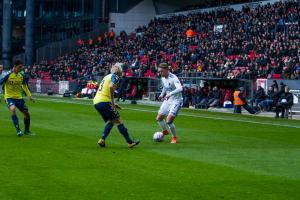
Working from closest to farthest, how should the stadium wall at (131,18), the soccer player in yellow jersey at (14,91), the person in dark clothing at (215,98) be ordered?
the soccer player in yellow jersey at (14,91)
the person in dark clothing at (215,98)
the stadium wall at (131,18)

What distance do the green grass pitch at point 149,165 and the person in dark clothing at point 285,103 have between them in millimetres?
9091

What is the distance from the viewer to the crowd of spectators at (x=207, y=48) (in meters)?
45.8

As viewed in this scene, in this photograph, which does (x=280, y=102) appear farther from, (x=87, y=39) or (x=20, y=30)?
(x=20, y=30)

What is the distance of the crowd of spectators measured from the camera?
45.8m

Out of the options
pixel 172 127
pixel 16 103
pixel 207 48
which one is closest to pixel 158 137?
pixel 172 127

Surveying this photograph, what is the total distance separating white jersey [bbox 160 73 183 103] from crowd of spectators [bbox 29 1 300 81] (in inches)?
812

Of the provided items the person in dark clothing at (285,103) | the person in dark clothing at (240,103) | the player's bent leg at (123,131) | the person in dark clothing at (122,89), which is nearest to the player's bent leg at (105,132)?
the player's bent leg at (123,131)

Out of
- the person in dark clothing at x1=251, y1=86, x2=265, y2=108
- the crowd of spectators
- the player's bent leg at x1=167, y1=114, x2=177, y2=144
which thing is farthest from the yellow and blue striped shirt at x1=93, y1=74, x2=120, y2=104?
the crowd of spectators

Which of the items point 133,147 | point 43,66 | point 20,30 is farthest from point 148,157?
point 20,30

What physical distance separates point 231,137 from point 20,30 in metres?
71.1

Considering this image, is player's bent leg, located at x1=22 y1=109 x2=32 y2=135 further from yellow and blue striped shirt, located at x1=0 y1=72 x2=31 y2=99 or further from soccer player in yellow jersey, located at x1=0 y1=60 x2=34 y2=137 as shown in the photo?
yellow and blue striped shirt, located at x1=0 y1=72 x2=31 y2=99

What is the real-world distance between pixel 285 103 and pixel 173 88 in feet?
48.7

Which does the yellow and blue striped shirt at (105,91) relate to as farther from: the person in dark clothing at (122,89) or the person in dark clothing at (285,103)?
the person in dark clothing at (122,89)

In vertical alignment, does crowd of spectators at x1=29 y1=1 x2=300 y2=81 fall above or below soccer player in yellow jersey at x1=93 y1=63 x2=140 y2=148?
above
